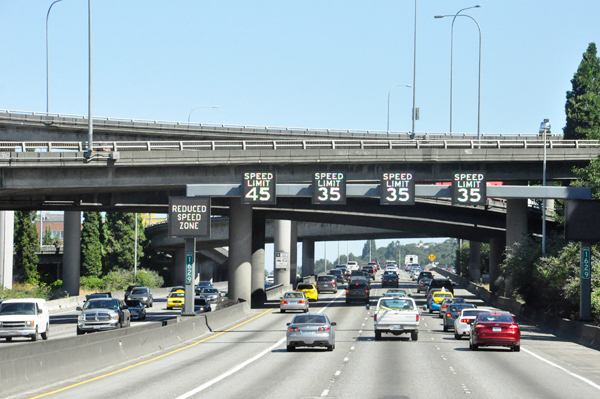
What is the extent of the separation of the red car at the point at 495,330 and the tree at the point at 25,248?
243 ft

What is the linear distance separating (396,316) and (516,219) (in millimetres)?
33881

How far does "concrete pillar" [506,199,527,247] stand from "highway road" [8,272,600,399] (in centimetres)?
2875

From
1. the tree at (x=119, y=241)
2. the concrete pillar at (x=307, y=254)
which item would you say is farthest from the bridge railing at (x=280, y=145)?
the concrete pillar at (x=307, y=254)

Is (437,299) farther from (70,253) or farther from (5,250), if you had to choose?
(5,250)

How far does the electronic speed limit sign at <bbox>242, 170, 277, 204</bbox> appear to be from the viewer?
42.6 metres

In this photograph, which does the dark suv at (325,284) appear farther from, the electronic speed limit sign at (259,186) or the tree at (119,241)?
the electronic speed limit sign at (259,186)

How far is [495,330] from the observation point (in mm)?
30375

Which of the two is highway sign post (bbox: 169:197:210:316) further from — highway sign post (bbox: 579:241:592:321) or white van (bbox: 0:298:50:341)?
highway sign post (bbox: 579:241:592:321)

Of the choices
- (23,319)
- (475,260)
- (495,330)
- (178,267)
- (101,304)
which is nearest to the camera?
(495,330)

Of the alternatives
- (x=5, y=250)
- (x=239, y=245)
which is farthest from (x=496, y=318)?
(x=5, y=250)

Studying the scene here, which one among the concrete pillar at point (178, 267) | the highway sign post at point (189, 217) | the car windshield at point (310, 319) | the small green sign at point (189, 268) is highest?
the highway sign post at point (189, 217)

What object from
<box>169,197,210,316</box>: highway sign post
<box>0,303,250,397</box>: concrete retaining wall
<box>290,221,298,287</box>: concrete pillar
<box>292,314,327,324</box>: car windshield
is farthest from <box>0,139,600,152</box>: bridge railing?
<box>290,221,298,287</box>: concrete pillar

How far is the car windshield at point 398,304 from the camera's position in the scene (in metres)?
34.3

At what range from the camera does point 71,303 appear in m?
71.1
